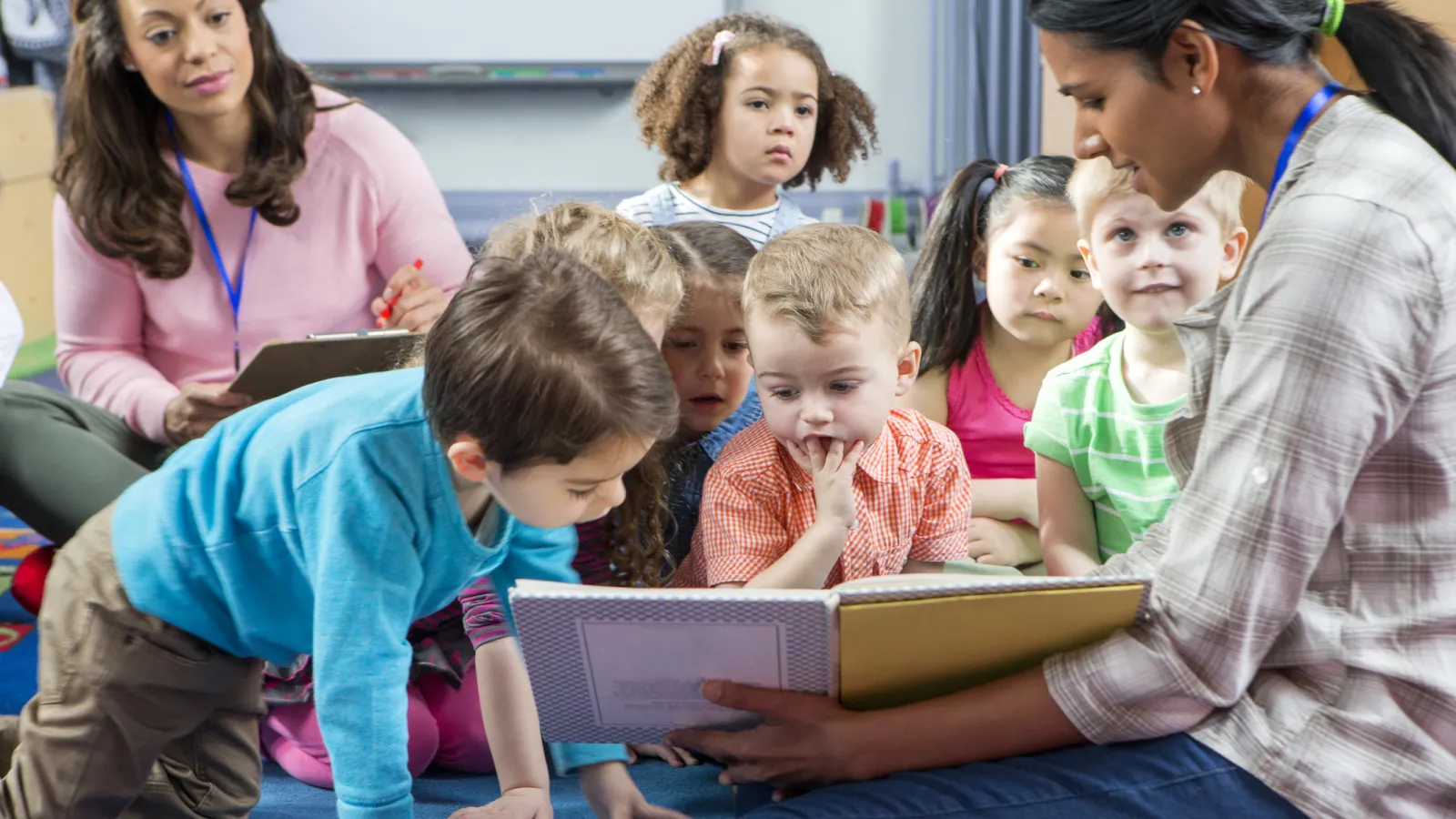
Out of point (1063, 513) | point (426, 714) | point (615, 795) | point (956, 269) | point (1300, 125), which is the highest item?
point (1300, 125)

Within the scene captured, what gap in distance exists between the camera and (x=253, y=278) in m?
2.10

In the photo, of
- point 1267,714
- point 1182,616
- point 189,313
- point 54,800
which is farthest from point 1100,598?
point 189,313

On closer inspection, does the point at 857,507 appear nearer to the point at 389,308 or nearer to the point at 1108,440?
the point at 1108,440

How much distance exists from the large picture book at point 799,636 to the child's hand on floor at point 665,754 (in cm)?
57

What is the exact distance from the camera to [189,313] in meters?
2.08

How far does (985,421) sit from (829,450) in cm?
51

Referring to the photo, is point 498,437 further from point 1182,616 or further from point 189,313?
point 189,313

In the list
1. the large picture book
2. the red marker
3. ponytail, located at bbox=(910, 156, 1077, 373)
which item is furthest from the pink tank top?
the red marker

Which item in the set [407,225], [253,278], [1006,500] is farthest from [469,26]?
[1006,500]

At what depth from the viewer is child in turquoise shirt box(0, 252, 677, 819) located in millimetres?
1099

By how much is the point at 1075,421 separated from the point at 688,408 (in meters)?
0.45

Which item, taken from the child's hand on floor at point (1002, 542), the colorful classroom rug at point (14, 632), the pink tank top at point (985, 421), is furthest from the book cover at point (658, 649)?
the colorful classroom rug at point (14, 632)

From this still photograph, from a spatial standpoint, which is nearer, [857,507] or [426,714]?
[857,507]

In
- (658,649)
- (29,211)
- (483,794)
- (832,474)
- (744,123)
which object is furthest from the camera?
(29,211)
